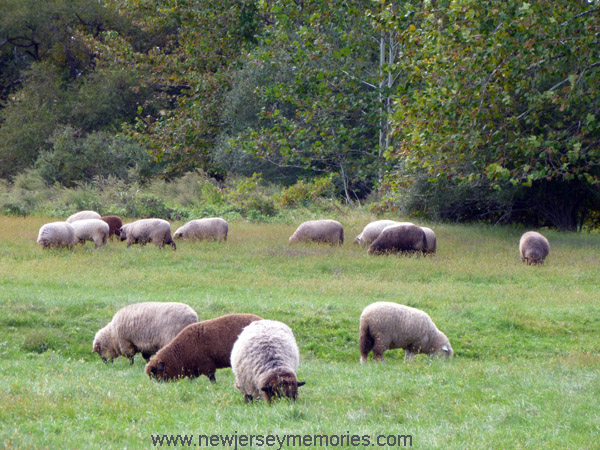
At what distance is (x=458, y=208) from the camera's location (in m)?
30.1

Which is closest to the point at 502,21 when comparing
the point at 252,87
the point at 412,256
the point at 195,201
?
the point at 412,256

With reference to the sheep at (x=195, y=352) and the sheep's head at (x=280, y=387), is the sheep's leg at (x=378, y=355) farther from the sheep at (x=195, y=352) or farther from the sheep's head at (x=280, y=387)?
the sheep's head at (x=280, y=387)

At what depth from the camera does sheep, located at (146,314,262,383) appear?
8.42 metres

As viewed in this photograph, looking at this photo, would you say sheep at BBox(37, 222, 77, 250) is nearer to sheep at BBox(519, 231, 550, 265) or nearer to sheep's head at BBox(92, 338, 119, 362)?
sheep's head at BBox(92, 338, 119, 362)

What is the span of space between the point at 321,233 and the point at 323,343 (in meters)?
11.0

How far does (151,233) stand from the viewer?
2089 centimetres

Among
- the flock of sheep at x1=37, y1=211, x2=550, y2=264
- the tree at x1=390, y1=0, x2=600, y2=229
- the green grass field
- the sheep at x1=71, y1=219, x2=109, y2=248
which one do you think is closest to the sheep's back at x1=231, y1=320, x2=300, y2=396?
the green grass field

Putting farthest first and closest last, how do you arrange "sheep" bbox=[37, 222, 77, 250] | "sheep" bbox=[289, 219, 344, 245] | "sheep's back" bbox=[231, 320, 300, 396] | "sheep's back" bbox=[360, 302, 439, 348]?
"sheep" bbox=[289, 219, 344, 245], "sheep" bbox=[37, 222, 77, 250], "sheep's back" bbox=[360, 302, 439, 348], "sheep's back" bbox=[231, 320, 300, 396]

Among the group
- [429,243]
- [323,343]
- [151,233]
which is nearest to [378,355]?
[323,343]

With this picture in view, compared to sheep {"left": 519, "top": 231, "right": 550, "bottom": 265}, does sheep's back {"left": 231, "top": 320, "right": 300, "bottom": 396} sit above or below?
above

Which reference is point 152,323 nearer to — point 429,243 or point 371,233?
point 429,243

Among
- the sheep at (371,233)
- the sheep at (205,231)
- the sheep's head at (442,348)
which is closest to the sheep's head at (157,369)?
the sheep's head at (442,348)

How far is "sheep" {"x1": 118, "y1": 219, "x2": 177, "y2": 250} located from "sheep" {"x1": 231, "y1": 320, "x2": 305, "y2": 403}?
13409 mm

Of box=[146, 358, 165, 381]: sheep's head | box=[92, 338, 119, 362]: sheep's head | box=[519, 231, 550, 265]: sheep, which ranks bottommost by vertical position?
box=[92, 338, 119, 362]: sheep's head
